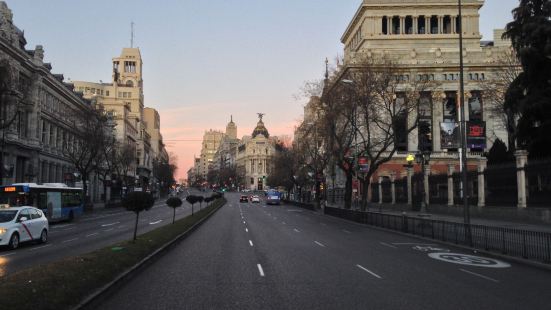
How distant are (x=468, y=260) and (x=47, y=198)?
29.4 metres

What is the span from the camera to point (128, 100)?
133000 mm

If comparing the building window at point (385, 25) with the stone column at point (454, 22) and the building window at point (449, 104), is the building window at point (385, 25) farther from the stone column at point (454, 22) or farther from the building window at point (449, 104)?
the building window at point (449, 104)

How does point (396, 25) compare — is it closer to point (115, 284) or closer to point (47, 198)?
point (47, 198)

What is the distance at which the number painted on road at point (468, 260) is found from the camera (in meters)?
16.0

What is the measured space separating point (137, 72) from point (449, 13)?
307 ft

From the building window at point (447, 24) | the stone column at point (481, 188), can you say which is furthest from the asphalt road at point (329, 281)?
the building window at point (447, 24)

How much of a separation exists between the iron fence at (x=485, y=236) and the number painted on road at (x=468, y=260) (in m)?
0.97

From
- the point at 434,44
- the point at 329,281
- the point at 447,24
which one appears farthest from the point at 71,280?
the point at 447,24

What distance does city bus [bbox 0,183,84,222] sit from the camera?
32906mm

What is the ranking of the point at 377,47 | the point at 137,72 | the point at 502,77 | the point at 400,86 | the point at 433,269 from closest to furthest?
the point at 433,269, the point at 502,77, the point at 400,86, the point at 377,47, the point at 137,72

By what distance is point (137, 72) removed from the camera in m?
151

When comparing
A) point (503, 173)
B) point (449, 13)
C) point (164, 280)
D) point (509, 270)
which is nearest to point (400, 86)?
point (449, 13)

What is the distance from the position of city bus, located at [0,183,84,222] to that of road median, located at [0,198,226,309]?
17.9 m

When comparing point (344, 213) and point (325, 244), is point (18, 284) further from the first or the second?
point (344, 213)
